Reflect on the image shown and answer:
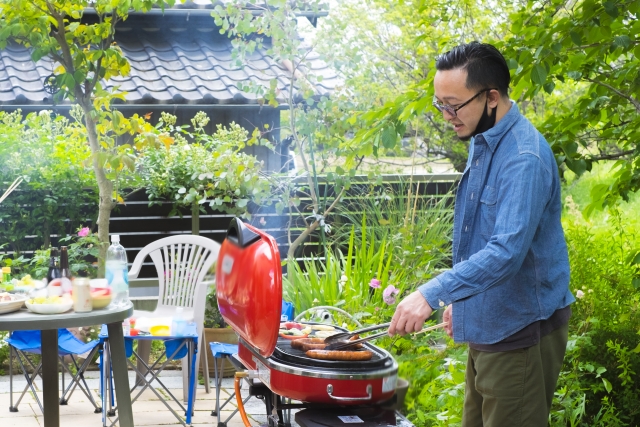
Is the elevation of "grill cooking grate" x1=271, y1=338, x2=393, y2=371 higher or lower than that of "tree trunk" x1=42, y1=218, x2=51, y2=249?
higher

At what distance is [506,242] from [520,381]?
1.22 feet

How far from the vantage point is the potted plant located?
4.82 m

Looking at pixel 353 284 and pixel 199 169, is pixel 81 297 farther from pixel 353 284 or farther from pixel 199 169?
pixel 199 169

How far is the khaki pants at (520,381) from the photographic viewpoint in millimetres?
1751

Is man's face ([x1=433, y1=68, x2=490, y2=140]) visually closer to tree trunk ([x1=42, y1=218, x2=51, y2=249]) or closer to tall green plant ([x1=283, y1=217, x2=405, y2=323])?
tall green plant ([x1=283, y1=217, x2=405, y2=323])

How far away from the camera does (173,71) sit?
597 cm

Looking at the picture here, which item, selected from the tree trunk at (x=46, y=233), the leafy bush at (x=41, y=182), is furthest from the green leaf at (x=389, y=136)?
the tree trunk at (x=46, y=233)

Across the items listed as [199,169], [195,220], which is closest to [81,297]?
[199,169]

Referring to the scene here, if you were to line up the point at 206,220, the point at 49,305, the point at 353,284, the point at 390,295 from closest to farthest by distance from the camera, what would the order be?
1. the point at 49,305
2. the point at 390,295
3. the point at 353,284
4. the point at 206,220

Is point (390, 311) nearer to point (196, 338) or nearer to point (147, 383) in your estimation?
point (196, 338)

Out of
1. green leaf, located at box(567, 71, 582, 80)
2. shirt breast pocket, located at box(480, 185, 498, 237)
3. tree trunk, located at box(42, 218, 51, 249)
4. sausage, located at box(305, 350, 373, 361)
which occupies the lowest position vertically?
tree trunk, located at box(42, 218, 51, 249)

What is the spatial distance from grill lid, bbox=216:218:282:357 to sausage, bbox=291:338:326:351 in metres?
0.14

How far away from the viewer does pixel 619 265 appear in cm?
370

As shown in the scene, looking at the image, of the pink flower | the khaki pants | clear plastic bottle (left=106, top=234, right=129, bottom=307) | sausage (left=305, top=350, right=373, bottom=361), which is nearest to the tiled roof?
clear plastic bottle (left=106, top=234, right=129, bottom=307)
